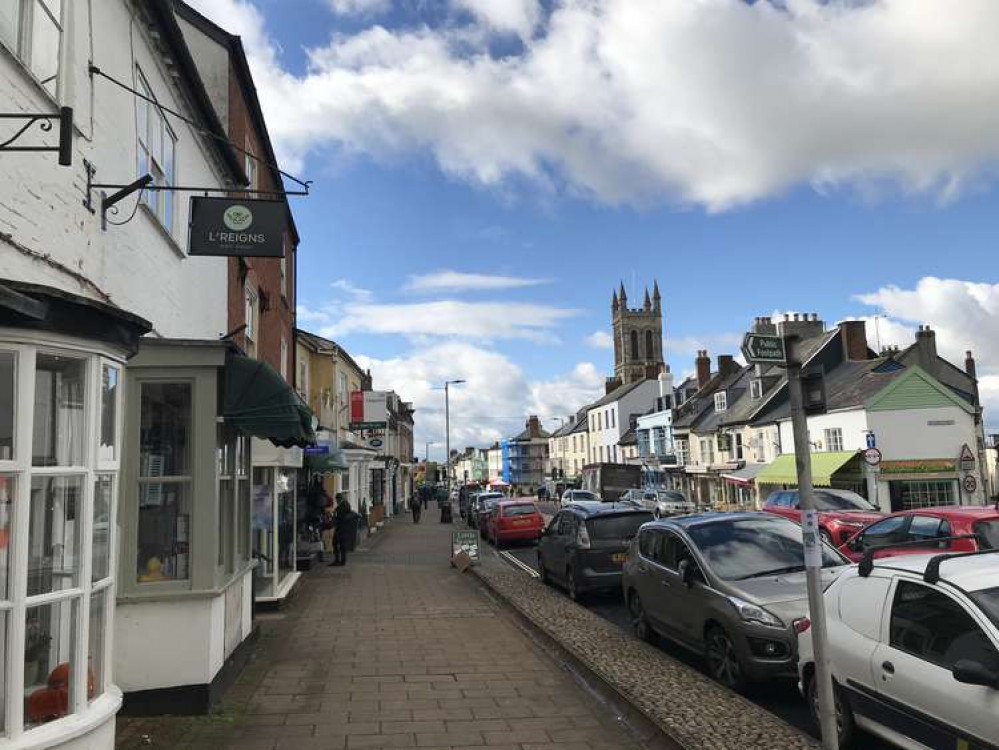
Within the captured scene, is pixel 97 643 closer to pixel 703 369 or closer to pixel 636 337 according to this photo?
pixel 703 369

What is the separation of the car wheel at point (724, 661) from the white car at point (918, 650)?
4.04 ft

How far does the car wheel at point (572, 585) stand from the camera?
1327cm

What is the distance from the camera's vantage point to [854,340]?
1726 inches

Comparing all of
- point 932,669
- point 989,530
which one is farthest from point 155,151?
point 989,530

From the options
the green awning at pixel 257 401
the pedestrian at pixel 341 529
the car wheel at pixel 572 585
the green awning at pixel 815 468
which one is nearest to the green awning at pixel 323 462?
the pedestrian at pixel 341 529

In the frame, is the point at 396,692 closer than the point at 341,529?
Yes

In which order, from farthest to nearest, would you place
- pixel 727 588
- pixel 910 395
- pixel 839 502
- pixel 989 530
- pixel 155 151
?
pixel 910 395 < pixel 839 502 < pixel 989 530 < pixel 155 151 < pixel 727 588

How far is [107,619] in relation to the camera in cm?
512

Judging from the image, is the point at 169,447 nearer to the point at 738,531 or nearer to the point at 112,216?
the point at 112,216

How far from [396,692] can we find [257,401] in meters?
2.97

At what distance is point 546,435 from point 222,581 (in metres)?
133

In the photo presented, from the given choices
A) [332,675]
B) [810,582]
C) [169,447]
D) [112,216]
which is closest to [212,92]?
[112,216]

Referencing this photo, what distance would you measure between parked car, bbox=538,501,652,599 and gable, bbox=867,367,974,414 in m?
24.5

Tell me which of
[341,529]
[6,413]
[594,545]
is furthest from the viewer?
Result: [341,529]
